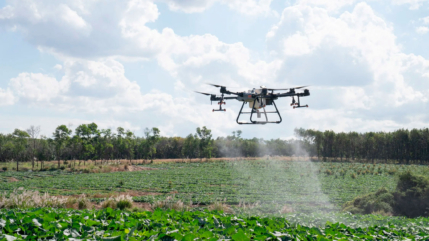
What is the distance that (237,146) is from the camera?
8994 cm

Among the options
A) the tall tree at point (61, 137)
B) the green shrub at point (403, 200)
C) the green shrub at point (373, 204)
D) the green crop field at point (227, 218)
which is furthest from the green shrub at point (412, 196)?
the tall tree at point (61, 137)

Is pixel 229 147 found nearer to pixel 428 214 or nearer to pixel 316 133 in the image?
pixel 316 133

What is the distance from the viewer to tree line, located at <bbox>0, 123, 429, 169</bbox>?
7144cm

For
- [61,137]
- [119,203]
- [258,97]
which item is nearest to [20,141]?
[61,137]

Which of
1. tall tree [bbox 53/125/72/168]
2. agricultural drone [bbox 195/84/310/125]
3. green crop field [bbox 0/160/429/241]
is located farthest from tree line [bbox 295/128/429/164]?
agricultural drone [bbox 195/84/310/125]

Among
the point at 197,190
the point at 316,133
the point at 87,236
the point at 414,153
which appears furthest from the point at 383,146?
the point at 87,236

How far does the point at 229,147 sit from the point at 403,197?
7047 cm

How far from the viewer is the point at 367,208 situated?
19.3 m

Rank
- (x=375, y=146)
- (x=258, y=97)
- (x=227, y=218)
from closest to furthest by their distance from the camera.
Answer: (x=227, y=218)
(x=258, y=97)
(x=375, y=146)

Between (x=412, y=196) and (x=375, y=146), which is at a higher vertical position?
(x=375, y=146)

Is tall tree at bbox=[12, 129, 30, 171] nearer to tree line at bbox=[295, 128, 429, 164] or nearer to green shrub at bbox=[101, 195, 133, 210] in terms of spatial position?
green shrub at bbox=[101, 195, 133, 210]

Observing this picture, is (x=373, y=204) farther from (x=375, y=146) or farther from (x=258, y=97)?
(x=375, y=146)

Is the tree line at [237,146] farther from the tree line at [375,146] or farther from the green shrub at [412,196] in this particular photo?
the green shrub at [412,196]

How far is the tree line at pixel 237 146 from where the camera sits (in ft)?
234
